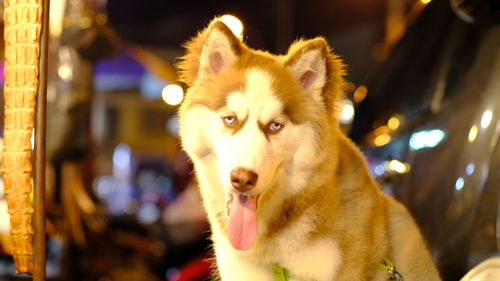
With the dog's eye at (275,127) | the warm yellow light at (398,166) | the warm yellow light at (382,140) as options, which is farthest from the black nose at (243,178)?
the warm yellow light at (382,140)

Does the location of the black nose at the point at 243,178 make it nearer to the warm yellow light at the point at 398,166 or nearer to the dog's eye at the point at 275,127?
the dog's eye at the point at 275,127

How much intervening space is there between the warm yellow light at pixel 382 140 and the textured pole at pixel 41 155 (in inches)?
62.9

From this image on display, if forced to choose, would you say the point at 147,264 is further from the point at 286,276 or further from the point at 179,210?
the point at 286,276

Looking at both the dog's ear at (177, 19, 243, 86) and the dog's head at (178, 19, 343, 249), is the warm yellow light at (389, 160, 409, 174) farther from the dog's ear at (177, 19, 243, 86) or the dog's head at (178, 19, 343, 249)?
the dog's ear at (177, 19, 243, 86)

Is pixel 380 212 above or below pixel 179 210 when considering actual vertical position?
below

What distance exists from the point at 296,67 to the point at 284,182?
0.88ft

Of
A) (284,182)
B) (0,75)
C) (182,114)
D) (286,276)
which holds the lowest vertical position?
(286,276)

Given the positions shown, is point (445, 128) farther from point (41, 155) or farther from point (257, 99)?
point (41, 155)

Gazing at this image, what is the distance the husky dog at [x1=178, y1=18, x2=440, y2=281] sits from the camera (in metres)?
1.20

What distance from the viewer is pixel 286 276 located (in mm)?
1301

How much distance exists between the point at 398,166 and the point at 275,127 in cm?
127

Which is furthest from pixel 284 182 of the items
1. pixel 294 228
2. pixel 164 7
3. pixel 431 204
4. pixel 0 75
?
pixel 164 7

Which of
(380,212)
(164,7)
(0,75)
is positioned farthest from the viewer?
(164,7)

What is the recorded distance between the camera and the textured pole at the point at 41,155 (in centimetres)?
130
